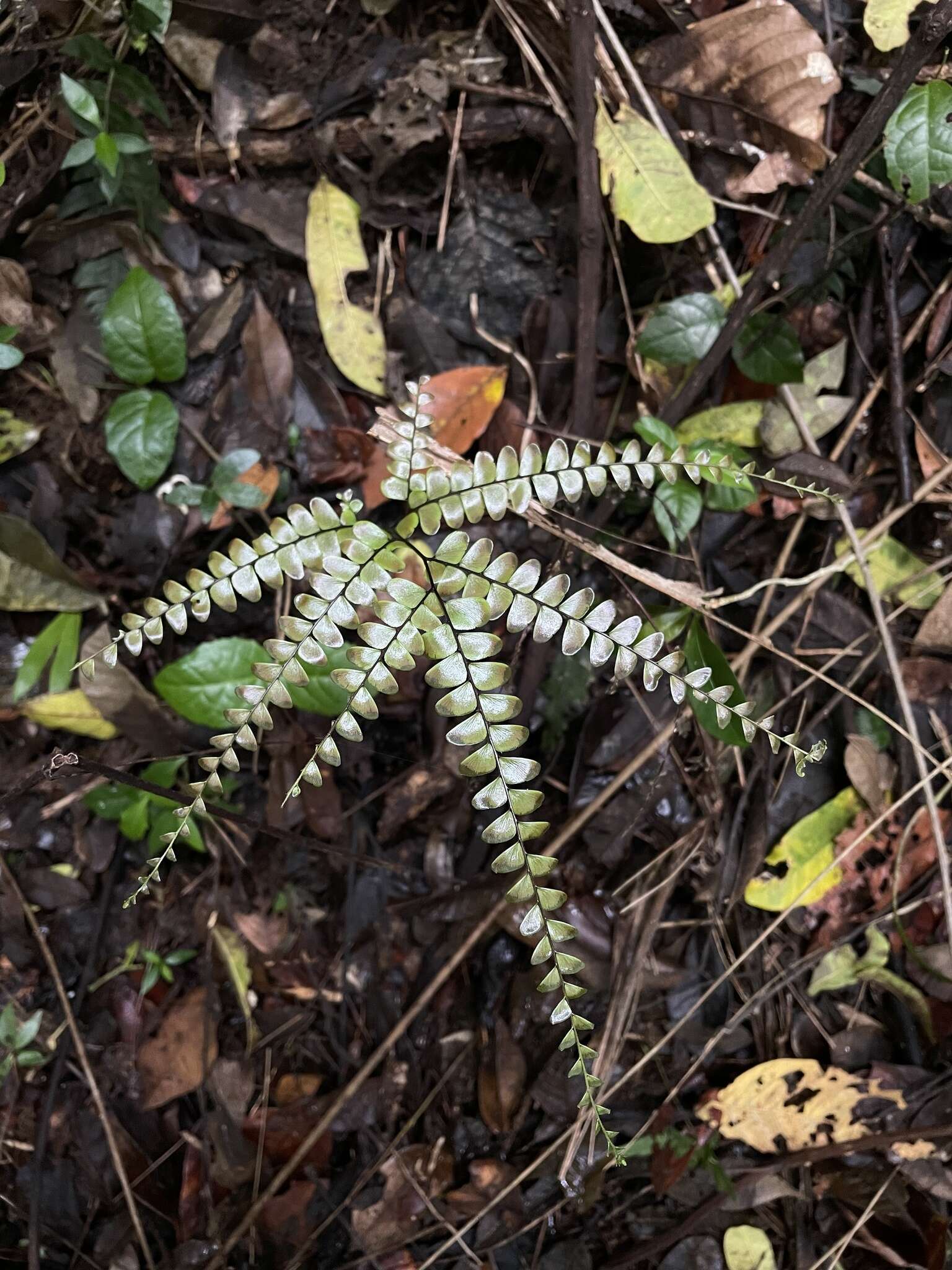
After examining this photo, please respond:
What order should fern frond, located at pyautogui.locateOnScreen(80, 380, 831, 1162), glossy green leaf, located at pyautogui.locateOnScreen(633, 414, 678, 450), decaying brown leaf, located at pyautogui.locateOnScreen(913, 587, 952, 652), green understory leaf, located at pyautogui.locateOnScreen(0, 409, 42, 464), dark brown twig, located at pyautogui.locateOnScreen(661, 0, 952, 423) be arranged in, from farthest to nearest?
green understory leaf, located at pyautogui.locateOnScreen(0, 409, 42, 464), decaying brown leaf, located at pyautogui.locateOnScreen(913, 587, 952, 652), glossy green leaf, located at pyautogui.locateOnScreen(633, 414, 678, 450), dark brown twig, located at pyautogui.locateOnScreen(661, 0, 952, 423), fern frond, located at pyautogui.locateOnScreen(80, 380, 831, 1162)

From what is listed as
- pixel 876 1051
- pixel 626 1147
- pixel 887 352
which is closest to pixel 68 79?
pixel 887 352

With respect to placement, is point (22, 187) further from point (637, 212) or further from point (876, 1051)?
point (876, 1051)

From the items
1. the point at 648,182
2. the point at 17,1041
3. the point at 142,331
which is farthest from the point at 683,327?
the point at 17,1041

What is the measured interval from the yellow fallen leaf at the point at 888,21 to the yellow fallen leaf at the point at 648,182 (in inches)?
15.5

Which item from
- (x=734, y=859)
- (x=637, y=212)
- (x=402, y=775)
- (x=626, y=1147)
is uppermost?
(x=637, y=212)

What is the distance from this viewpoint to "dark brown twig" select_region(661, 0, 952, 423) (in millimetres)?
1413

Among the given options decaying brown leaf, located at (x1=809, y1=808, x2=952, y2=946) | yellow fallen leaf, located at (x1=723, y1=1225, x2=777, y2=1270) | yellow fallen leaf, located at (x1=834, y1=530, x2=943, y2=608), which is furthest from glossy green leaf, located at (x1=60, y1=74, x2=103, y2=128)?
yellow fallen leaf, located at (x1=723, y1=1225, x2=777, y2=1270)

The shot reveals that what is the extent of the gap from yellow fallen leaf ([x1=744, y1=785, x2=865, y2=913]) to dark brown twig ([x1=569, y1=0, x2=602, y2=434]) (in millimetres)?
1027

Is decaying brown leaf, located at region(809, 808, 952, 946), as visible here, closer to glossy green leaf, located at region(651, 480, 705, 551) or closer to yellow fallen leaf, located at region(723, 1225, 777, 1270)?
yellow fallen leaf, located at region(723, 1225, 777, 1270)

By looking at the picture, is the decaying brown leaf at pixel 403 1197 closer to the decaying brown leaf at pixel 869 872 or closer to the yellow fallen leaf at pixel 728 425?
the decaying brown leaf at pixel 869 872

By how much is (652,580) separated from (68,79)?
1.52 m

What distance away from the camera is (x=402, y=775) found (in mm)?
1855

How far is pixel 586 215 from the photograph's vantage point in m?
1.65

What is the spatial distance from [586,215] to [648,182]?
0.47 ft
